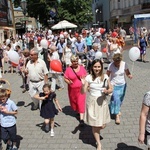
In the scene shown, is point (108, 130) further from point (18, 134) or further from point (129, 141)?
point (18, 134)

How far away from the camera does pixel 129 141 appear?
484 centimetres

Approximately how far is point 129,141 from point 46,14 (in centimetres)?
3694

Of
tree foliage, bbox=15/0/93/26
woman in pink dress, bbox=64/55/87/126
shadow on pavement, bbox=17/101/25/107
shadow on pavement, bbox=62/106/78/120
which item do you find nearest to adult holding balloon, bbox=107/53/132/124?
woman in pink dress, bbox=64/55/87/126

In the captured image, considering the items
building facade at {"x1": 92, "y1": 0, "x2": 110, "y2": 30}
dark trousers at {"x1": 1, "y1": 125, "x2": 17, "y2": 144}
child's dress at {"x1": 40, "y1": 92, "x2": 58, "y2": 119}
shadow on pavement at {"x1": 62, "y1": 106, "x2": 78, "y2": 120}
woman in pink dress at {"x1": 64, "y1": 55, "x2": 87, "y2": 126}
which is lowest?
shadow on pavement at {"x1": 62, "y1": 106, "x2": 78, "y2": 120}

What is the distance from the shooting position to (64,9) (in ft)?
128

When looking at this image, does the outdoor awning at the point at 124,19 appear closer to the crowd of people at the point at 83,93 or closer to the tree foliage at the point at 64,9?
the tree foliage at the point at 64,9

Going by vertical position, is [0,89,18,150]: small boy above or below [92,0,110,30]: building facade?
below

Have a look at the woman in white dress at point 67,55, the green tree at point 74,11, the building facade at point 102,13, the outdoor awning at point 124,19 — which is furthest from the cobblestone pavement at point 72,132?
the building facade at point 102,13

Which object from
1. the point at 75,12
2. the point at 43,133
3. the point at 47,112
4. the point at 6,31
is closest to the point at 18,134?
the point at 43,133

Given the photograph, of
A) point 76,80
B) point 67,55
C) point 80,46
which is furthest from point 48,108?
point 80,46

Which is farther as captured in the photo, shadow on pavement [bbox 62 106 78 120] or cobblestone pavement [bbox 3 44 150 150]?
shadow on pavement [bbox 62 106 78 120]

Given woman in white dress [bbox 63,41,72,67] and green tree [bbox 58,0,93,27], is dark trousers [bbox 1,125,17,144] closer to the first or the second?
woman in white dress [bbox 63,41,72,67]

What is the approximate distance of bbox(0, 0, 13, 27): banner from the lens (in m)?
31.1

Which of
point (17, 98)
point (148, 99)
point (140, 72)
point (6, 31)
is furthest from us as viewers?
point (6, 31)
